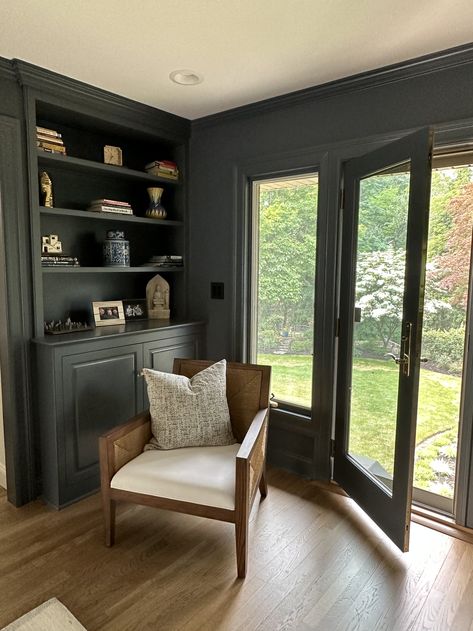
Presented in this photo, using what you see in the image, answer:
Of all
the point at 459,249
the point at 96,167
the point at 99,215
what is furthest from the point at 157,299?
the point at 459,249

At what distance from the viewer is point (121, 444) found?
210 cm

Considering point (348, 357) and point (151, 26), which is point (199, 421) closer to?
point (348, 357)

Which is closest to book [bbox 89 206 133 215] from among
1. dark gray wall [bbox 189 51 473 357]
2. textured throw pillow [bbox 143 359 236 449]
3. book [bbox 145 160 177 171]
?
book [bbox 145 160 177 171]

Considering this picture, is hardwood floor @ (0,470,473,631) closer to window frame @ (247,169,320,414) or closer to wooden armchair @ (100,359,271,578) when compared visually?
wooden armchair @ (100,359,271,578)

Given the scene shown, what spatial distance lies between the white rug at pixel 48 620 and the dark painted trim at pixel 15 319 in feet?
2.96

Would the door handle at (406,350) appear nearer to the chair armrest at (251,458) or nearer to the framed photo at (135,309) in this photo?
the chair armrest at (251,458)

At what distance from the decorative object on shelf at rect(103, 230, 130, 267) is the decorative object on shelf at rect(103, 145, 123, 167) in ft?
1.48

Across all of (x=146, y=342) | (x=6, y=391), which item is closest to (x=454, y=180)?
(x=146, y=342)

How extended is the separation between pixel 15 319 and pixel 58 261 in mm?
430

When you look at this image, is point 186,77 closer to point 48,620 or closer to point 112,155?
point 112,155

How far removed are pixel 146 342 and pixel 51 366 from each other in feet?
2.06

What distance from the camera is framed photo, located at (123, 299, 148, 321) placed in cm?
316

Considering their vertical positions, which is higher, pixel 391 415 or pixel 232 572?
pixel 391 415

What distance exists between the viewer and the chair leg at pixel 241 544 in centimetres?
184
